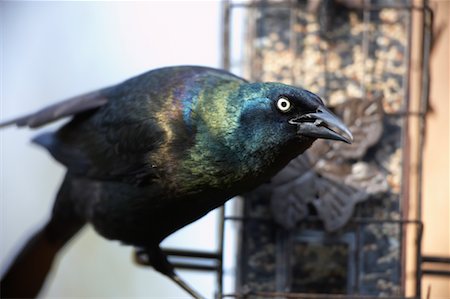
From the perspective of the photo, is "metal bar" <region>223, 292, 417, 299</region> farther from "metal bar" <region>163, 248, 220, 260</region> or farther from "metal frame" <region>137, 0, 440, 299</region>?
"metal bar" <region>163, 248, 220, 260</region>

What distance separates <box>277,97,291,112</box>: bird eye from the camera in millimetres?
4617

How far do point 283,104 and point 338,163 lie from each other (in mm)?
1149

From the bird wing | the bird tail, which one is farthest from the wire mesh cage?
the bird tail

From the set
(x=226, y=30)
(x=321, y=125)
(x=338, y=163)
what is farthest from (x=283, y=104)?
(x=226, y=30)

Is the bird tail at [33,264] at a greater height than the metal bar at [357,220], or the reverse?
the metal bar at [357,220]

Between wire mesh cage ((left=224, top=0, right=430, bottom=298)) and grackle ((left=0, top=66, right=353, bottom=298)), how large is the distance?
17.3 inches

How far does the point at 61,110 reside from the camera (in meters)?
5.61

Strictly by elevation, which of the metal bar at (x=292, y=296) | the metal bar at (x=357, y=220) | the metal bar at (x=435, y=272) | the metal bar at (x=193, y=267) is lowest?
the metal bar at (x=292, y=296)

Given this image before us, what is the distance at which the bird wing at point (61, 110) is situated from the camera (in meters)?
5.57

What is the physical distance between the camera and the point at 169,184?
5.04 m

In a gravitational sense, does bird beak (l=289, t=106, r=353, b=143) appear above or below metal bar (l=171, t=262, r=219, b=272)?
above

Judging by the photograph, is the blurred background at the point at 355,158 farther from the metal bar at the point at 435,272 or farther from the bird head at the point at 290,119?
the bird head at the point at 290,119

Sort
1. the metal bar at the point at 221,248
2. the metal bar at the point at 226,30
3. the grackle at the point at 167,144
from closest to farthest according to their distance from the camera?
1. the grackle at the point at 167,144
2. the metal bar at the point at 221,248
3. the metal bar at the point at 226,30

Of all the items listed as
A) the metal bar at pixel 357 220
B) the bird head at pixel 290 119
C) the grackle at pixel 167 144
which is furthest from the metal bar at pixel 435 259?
the bird head at pixel 290 119
